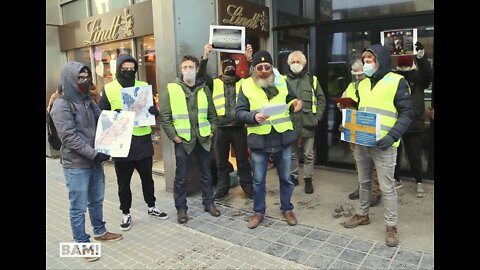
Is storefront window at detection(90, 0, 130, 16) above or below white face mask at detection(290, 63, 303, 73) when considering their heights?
above

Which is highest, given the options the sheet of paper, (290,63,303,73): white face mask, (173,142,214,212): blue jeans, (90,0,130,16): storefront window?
(90,0,130,16): storefront window

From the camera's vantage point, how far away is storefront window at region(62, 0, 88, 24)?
798 centimetres

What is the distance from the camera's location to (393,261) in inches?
134

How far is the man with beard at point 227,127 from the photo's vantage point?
505cm

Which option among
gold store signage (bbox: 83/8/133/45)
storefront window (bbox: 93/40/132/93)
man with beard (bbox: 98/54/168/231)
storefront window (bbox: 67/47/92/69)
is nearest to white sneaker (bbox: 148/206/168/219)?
man with beard (bbox: 98/54/168/231)

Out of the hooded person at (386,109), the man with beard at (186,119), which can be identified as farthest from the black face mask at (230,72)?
the hooded person at (386,109)

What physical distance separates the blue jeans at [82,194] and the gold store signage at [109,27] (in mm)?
3183

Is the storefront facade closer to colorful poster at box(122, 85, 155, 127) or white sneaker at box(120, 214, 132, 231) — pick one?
colorful poster at box(122, 85, 155, 127)

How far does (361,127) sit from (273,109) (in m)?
0.92

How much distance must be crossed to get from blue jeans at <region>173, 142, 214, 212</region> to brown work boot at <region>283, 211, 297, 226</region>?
995mm

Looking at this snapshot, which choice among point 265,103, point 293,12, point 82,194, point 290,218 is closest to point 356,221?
point 290,218

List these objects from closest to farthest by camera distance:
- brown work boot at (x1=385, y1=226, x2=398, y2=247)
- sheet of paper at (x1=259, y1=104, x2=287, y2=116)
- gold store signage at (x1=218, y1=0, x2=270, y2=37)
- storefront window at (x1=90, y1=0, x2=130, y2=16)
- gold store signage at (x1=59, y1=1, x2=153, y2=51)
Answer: brown work boot at (x1=385, y1=226, x2=398, y2=247) → sheet of paper at (x1=259, y1=104, x2=287, y2=116) → gold store signage at (x1=218, y1=0, x2=270, y2=37) → gold store signage at (x1=59, y1=1, x2=153, y2=51) → storefront window at (x1=90, y1=0, x2=130, y2=16)

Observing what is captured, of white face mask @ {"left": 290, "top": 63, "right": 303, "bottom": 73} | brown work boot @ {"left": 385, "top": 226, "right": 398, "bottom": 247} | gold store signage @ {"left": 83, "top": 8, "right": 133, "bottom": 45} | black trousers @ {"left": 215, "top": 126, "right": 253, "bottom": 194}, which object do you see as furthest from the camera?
gold store signage @ {"left": 83, "top": 8, "right": 133, "bottom": 45}

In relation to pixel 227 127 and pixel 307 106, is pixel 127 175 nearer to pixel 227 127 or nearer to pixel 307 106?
pixel 227 127
